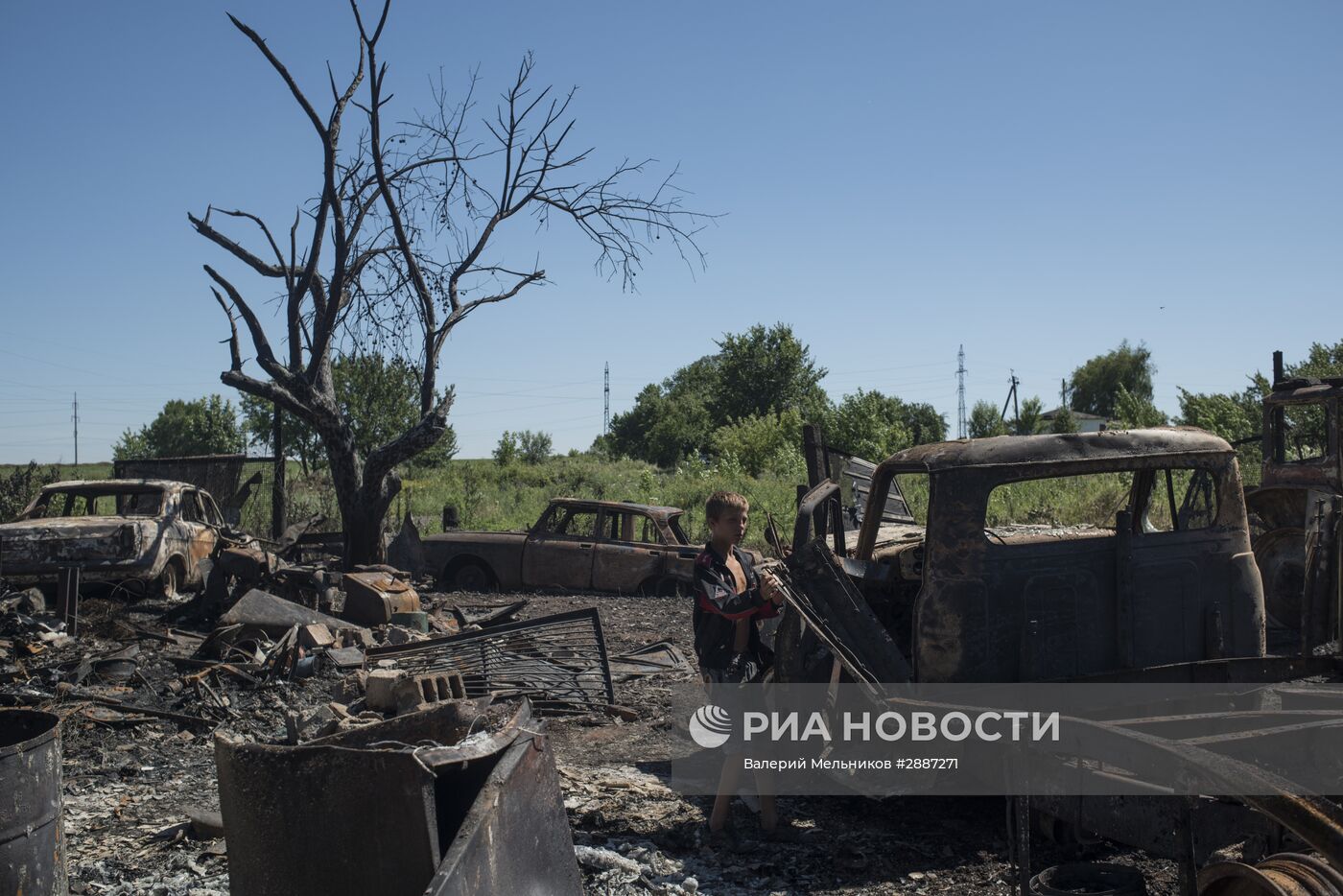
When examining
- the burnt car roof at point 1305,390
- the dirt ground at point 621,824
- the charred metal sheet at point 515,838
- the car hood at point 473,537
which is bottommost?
the dirt ground at point 621,824

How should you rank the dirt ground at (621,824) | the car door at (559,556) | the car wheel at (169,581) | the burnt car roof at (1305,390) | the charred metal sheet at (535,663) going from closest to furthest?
the dirt ground at (621,824)
the charred metal sheet at (535,663)
the burnt car roof at (1305,390)
the car wheel at (169,581)
the car door at (559,556)

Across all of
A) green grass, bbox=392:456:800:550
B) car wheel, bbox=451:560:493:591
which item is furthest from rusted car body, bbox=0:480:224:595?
green grass, bbox=392:456:800:550

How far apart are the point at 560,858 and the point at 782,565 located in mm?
2165

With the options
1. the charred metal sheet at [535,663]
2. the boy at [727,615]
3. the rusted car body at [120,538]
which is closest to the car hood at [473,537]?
the rusted car body at [120,538]

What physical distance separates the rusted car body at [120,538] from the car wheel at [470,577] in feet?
10.8

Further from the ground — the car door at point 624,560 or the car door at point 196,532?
the car door at point 196,532

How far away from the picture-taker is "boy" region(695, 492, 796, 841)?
476 cm

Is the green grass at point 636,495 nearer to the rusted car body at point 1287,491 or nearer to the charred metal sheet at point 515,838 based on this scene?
the rusted car body at point 1287,491

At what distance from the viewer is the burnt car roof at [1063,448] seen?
4648 millimetres

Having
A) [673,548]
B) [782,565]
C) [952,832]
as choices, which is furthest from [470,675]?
[673,548]

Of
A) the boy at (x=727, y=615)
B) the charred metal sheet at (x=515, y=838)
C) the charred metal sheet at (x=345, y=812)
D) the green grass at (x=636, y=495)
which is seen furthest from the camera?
the green grass at (x=636, y=495)

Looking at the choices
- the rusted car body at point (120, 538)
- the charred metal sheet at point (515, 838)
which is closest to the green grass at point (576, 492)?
the rusted car body at point (120, 538)

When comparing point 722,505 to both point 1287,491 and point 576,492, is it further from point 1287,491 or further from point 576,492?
point 576,492

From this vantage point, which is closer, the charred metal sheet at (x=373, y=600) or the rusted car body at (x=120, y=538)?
the charred metal sheet at (x=373, y=600)
